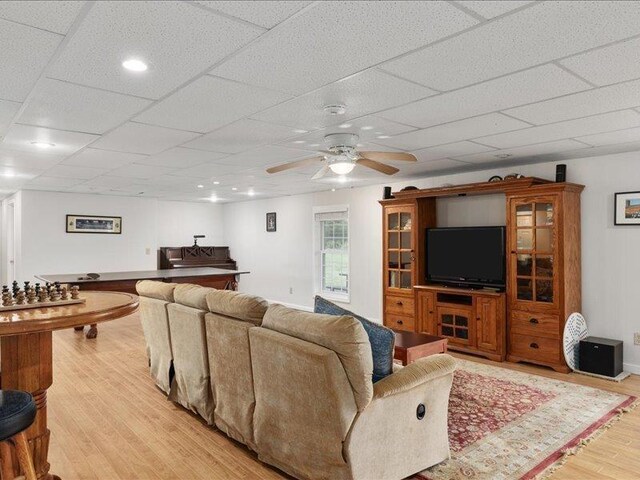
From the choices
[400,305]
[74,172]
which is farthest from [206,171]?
[400,305]

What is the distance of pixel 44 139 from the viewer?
154 inches

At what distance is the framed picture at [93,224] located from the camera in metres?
8.31

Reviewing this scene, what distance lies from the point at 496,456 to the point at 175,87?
2.94 metres

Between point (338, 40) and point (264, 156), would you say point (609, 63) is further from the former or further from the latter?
point (264, 156)

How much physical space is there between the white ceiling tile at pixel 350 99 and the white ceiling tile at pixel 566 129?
1390 millimetres

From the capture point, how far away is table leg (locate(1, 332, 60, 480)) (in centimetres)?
202

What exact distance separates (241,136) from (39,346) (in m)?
2.32

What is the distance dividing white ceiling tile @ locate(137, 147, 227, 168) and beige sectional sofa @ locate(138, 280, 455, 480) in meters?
1.85

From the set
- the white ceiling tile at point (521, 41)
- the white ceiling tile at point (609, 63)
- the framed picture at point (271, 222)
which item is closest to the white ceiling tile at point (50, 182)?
the framed picture at point (271, 222)

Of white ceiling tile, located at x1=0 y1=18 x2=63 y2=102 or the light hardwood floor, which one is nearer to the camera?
white ceiling tile, located at x1=0 y1=18 x2=63 y2=102

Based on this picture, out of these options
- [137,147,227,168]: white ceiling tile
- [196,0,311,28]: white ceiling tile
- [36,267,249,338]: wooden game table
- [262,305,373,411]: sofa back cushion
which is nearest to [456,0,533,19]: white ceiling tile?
[196,0,311,28]: white ceiling tile

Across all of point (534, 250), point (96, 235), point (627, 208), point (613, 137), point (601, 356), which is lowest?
point (601, 356)

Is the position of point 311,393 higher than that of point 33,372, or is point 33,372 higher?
point 33,372

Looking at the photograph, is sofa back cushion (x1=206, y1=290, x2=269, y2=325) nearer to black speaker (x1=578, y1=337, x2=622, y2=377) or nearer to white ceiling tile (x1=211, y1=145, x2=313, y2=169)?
white ceiling tile (x1=211, y1=145, x2=313, y2=169)
